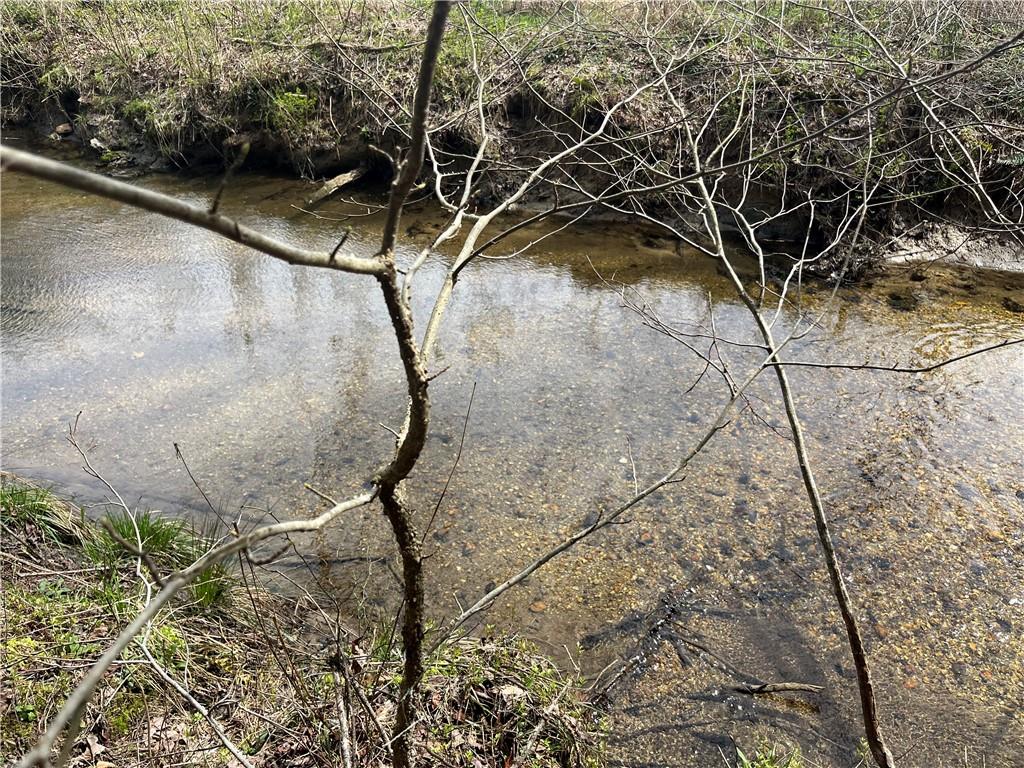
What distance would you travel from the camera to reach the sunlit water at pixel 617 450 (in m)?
2.93

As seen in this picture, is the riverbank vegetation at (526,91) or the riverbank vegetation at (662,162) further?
the riverbank vegetation at (526,91)

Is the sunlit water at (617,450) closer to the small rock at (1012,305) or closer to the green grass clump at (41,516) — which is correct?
the small rock at (1012,305)

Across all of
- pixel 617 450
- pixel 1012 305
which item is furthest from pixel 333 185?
pixel 1012 305

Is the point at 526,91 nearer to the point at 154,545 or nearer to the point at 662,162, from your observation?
the point at 662,162

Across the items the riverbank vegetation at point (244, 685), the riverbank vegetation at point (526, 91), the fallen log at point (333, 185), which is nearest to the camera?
the riverbank vegetation at point (244, 685)

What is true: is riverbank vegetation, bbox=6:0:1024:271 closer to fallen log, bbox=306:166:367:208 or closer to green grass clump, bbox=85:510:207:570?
fallen log, bbox=306:166:367:208

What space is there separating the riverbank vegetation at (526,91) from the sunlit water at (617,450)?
1146 millimetres

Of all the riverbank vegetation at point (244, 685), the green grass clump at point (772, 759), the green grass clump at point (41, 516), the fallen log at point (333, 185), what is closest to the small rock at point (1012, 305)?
the green grass clump at point (772, 759)

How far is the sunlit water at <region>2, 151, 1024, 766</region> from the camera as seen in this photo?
2.93 m

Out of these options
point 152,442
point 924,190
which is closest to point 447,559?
point 152,442

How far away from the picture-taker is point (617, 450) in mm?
4168

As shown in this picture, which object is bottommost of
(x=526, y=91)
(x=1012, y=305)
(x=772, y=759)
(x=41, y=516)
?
(x=772, y=759)

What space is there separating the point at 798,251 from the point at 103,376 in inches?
251

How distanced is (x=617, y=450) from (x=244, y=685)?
249 centimetres
